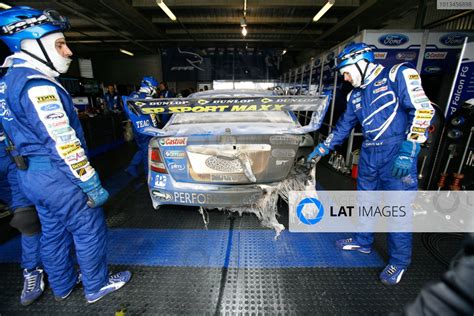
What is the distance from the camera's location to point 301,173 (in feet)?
7.53

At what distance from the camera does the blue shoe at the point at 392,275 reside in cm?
183

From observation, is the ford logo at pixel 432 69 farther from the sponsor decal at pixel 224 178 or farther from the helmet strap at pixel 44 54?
the helmet strap at pixel 44 54

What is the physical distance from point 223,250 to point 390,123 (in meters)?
1.84

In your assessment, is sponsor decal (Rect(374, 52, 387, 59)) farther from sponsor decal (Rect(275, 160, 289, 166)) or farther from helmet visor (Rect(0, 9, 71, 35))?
helmet visor (Rect(0, 9, 71, 35))

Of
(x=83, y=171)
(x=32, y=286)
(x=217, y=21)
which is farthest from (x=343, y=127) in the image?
(x=217, y=21)

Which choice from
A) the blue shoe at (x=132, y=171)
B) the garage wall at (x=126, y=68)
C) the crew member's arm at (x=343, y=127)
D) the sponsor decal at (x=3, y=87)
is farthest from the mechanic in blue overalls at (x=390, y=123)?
the garage wall at (x=126, y=68)

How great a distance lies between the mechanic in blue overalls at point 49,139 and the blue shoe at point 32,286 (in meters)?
0.26

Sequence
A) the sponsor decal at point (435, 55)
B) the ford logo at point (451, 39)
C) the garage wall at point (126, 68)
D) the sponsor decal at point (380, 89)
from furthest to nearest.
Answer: the garage wall at point (126, 68), the sponsor decal at point (435, 55), the ford logo at point (451, 39), the sponsor decal at point (380, 89)

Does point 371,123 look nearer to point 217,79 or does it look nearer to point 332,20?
point 332,20

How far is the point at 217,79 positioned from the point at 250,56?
2439 mm

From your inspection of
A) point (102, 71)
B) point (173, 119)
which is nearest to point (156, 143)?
point (173, 119)

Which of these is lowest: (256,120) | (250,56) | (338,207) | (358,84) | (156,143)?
(338,207)

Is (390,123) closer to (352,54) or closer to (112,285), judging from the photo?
(352,54)

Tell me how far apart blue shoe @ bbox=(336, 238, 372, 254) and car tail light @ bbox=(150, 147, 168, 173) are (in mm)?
1864
